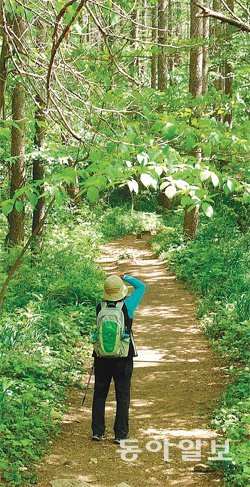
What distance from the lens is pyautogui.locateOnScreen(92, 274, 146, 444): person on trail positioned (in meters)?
5.80

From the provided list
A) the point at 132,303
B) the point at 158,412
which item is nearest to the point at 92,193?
the point at 132,303

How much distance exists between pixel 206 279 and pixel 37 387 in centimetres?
583

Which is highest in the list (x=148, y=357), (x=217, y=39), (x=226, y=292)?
(x=217, y=39)

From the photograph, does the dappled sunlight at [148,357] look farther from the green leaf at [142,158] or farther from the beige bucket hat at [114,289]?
the green leaf at [142,158]

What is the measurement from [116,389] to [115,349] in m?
0.58

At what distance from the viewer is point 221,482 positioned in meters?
5.16

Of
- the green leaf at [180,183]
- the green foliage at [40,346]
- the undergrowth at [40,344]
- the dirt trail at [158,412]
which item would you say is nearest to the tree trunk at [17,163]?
the undergrowth at [40,344]

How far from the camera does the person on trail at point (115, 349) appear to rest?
5.80 meters

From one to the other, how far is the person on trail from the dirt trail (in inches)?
12.6

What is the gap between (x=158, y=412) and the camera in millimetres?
6965

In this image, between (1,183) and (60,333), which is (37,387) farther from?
(1,183)

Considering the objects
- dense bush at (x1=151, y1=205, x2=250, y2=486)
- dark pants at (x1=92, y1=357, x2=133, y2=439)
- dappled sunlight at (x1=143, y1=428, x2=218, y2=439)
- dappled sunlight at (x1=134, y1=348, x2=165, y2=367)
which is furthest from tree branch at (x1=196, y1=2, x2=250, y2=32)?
dappled sunlight at (x1=134, y1=348, x2=165, y2=367)

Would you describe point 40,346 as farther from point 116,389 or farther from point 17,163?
point 17,163

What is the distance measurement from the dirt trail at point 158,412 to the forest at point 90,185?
0.62 feet
